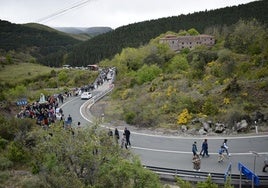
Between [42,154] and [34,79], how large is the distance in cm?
8562

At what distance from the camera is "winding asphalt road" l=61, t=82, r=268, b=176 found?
666 inches

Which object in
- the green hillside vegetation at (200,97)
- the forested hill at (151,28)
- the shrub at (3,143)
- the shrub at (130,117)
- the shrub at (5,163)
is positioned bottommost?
the shrub at (5,163)

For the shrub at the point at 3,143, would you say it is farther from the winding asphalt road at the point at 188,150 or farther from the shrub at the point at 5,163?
the winding asphalt road at the point at 188,150

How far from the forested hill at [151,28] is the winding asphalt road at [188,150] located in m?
103

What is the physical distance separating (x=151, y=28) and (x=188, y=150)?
439 ft

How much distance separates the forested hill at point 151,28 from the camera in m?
129

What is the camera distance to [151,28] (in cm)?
14888

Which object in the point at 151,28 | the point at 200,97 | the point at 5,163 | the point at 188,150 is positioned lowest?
the point at 5,163

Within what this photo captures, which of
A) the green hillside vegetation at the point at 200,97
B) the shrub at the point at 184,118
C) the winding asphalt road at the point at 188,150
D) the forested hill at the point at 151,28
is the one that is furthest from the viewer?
the forested hill at the point at 151,28

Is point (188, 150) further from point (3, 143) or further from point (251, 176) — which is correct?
point (3, 143)

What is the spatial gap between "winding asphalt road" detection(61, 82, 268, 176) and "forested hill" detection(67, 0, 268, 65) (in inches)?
4066

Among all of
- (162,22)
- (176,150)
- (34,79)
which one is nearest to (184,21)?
(162,22)

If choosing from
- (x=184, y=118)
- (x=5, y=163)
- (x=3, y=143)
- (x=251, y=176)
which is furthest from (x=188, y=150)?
(x=3, y=143)

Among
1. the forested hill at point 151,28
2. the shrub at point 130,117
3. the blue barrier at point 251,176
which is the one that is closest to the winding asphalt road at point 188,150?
the blue barrier at point 251,176
